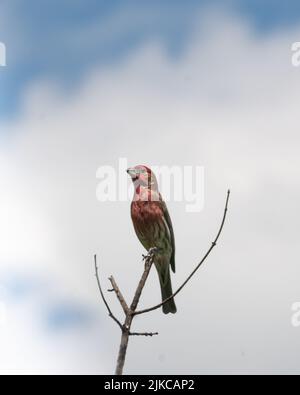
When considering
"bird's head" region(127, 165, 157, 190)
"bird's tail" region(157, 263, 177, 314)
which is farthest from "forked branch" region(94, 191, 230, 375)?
"bird's tail" region(157, 263, 177, 314)

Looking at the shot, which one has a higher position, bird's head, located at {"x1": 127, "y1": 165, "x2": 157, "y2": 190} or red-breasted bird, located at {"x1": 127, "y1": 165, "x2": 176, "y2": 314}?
bird's head, located at {"x1": 127, "y1": 165, "x2": 157, "y2": 190}

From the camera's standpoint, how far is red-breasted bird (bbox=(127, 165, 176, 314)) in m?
14.1

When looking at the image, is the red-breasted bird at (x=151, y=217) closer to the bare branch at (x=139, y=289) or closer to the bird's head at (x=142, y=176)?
the bird's head at (x=142, y=176)

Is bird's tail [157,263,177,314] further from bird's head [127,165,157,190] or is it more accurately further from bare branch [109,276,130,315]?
bare branch [109,276,130,315]

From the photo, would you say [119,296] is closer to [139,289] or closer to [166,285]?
[139,289]

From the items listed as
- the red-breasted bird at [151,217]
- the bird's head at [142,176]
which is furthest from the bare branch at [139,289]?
the red-breasted bird at [151,217]

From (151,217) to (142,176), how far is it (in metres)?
1.04

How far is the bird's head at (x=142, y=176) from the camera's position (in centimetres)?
1395

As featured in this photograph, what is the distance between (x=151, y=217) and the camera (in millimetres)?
14523

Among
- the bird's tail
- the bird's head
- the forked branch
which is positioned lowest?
the bird's tail

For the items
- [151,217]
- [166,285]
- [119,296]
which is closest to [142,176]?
[151,217]
